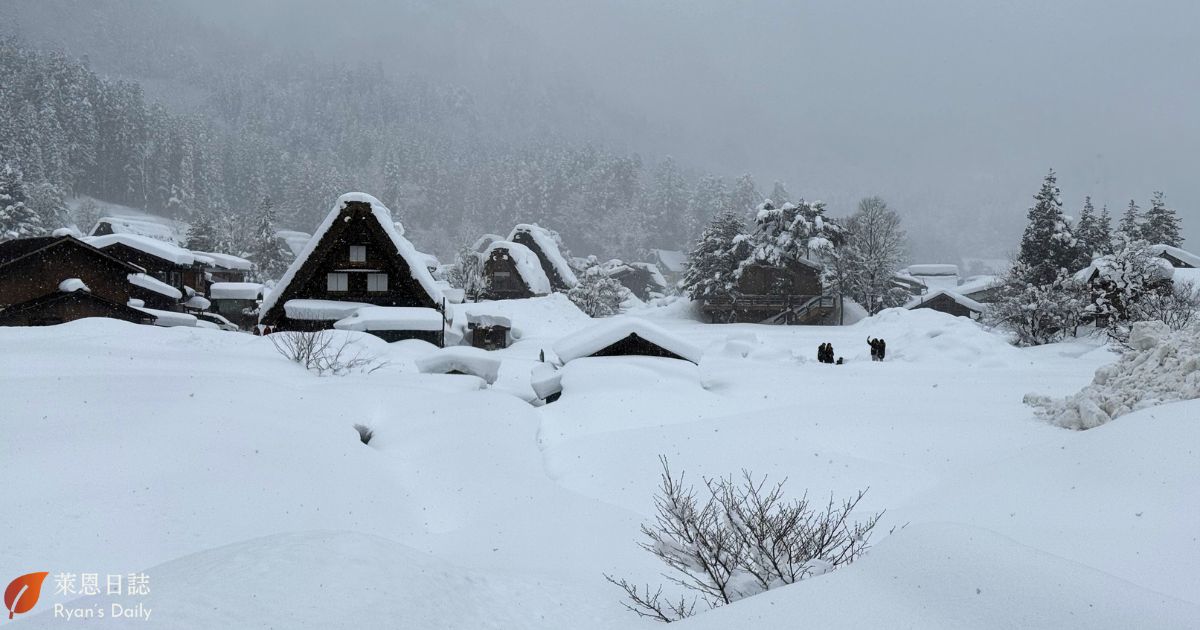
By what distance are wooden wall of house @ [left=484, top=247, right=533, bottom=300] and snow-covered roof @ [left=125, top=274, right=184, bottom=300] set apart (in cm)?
2332

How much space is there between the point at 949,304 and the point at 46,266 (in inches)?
2483

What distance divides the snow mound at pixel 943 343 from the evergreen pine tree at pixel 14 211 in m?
62.6

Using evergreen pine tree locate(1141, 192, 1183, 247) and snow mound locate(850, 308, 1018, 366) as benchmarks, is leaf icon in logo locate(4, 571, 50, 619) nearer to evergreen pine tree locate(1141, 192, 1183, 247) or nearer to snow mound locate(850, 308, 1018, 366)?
snow mound locate(850, 308, 1018, 366)

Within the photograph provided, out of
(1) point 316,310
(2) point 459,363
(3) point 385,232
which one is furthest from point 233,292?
(2) point 459,363

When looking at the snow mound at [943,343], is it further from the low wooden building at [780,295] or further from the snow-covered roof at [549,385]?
the snow-covered roof at [549,385]

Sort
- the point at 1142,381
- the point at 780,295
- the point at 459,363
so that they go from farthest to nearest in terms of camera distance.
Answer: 1. the point at 780,295
2. the point at 459,363
3. the point at 1142,381

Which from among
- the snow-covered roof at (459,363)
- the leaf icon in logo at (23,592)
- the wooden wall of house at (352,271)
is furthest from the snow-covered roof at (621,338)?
the leaf icon in logo at (23,592)

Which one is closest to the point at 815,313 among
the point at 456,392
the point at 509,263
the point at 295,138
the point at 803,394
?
the point at 509,263

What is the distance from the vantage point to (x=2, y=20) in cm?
13050

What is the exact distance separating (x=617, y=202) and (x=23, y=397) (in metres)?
104

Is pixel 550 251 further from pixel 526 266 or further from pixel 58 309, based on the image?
pixel 58 309

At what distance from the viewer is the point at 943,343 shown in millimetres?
25984

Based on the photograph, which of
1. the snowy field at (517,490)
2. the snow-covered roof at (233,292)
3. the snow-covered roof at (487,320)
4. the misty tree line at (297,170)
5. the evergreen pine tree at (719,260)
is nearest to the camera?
the snowy field at (517,490)

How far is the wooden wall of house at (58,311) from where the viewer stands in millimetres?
28000
